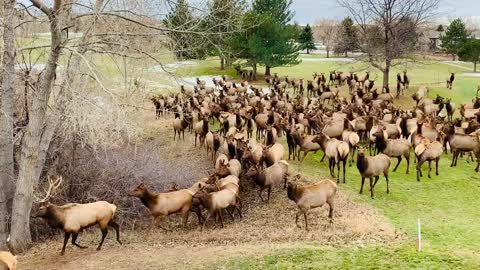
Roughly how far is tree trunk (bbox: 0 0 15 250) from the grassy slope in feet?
23.1

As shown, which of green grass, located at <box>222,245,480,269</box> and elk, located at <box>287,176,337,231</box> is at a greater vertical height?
elk, located at <box>287,176,337,231</box>

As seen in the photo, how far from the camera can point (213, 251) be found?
12.1 m

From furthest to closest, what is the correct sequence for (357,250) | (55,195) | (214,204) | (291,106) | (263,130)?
(291,106) → (263,130) → (55,195) → (214,204) → (357,250)

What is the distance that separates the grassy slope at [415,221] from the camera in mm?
11086

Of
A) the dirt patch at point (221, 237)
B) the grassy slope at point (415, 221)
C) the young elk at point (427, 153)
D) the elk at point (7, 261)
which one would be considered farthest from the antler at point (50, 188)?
the young elk at point (427, 153)

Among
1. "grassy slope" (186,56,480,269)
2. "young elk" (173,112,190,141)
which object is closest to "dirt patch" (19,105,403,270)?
"grassy slope" (186,56,480,269)

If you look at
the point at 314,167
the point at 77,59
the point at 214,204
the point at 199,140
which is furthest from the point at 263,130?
the point at 77,59

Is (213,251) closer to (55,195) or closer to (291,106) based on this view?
(55,195)

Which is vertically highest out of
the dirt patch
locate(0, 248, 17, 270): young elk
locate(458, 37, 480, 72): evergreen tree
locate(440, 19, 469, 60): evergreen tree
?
locate(440, 19, 469, 60): evergreen tree

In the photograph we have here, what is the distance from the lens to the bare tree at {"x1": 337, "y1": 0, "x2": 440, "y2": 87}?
117ft

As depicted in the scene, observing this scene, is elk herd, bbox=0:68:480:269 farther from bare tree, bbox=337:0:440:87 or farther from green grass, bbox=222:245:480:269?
bare tree, bbox=337:0:440:87

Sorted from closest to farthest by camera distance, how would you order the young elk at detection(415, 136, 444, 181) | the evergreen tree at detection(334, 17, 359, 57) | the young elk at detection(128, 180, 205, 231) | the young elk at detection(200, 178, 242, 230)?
the young elk at detection(128, 180, 205, 231) < the young elk at detection(200, 178, 242, 230) < the young elk at detection(415, 136, 444, 181) < the evergreen tree at detection(334, 17, 359, 57)

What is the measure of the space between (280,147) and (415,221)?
5755mm

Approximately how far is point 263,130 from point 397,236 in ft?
→ 38.6
